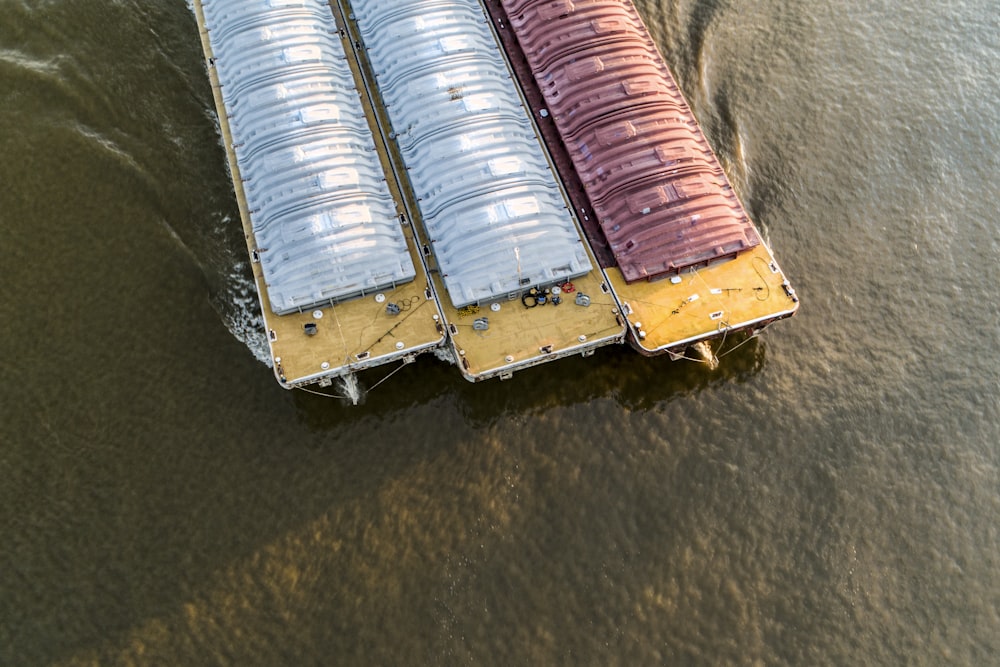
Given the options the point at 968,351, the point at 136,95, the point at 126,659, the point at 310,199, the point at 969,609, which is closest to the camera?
the point at 126,659

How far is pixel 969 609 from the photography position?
2494cm

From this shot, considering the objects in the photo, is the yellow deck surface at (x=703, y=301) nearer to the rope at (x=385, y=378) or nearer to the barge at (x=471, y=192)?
the barge at (x=471, y=192)

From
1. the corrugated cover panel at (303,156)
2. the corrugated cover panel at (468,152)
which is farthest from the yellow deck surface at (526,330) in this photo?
the corrugated cover panel at (303,156)

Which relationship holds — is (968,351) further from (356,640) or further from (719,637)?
(356,640)

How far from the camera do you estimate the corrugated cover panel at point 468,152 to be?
26.3 meters

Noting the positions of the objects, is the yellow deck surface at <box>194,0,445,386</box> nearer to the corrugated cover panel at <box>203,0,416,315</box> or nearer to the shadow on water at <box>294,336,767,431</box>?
the corrugated cover panel at <box>203,0,416,315</box>

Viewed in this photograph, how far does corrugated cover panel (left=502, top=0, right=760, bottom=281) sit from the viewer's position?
26984mm

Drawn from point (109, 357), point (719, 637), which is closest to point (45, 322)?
point (109, 357)

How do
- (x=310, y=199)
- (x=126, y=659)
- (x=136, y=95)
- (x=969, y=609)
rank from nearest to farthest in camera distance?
(x=126, y=659) < (x=969, y=609) < (x=310, y=199) < (x=136, y=95)

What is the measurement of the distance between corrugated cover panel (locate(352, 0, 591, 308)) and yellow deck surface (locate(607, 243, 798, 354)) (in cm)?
277

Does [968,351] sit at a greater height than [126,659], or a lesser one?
lesser

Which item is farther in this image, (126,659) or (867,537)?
(867,537)

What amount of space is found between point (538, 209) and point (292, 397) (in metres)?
11.9

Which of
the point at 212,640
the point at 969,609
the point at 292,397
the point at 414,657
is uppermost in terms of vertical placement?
the point at 292,397
